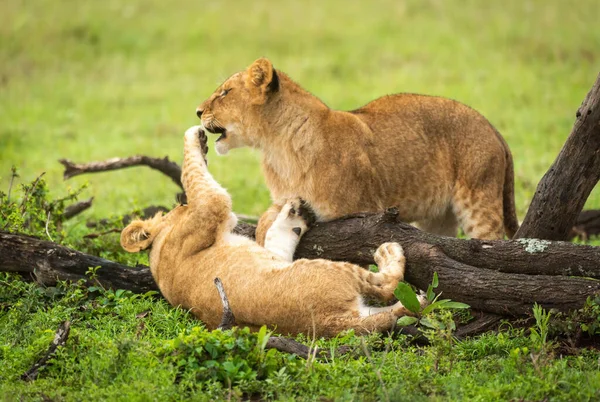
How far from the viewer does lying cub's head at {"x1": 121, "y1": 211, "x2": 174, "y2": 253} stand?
20.8 ft

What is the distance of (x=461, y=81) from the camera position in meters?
15.0

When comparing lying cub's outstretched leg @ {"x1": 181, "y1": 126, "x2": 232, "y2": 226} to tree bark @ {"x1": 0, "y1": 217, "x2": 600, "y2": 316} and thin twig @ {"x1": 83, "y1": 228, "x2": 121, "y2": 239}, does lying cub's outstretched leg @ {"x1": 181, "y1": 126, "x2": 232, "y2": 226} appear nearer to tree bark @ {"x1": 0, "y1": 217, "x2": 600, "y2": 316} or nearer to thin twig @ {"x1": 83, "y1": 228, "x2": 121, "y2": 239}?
tree bark @ {"x1": 0, "y1": 217, "x2": 600, "y2": 316}

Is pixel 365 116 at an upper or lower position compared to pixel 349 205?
upper

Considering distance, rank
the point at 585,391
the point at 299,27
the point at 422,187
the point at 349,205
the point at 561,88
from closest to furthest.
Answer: the point at 585,391, the point at 349,205, the point at 422,187, the point at 561,88, the point at 299,27

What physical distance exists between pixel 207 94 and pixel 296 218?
9516 mm

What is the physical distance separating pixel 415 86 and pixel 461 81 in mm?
911

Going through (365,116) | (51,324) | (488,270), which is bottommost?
(51,324)

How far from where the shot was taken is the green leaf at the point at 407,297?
16.7 ft

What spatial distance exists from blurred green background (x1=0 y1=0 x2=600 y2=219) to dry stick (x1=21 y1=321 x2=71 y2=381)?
5778mm

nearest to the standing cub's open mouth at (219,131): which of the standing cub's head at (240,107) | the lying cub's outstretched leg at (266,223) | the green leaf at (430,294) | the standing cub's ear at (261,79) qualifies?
the standing cub's head at (240,107)

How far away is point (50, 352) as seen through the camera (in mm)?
4824

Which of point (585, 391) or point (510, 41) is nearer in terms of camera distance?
point (585, 391)

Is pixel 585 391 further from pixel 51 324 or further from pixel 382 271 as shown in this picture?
pixel 51 324

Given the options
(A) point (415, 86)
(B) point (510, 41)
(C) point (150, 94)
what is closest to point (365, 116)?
(A) point (415, 86)
